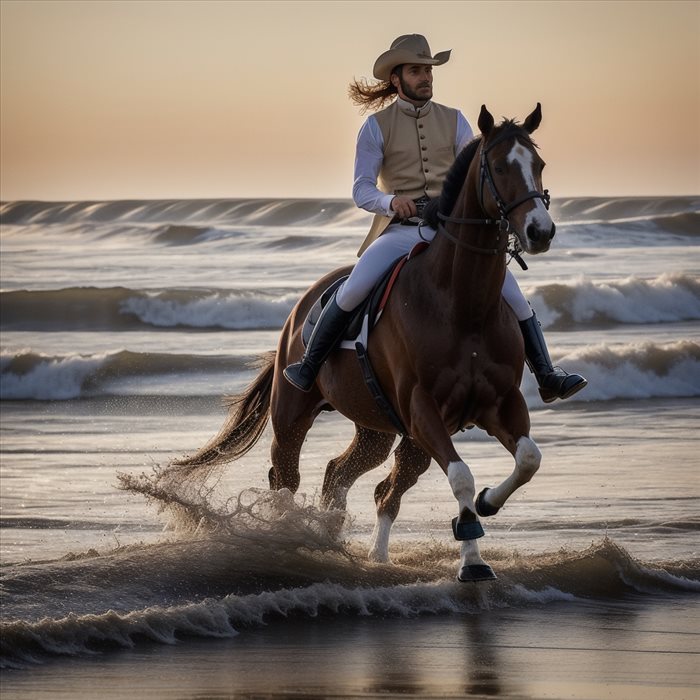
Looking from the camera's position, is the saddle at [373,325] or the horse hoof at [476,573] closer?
the horse hoof at [476,573]

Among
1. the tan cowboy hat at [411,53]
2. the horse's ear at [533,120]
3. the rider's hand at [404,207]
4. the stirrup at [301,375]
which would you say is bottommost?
the stirrup at [301,375]

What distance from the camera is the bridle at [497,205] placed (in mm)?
6633

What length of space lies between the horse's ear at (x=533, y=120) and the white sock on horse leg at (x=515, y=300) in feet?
2.69

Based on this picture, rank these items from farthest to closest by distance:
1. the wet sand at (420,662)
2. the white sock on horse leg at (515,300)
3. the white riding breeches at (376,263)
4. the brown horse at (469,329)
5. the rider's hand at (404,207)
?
the white riding breeches at (376,263), the rider's hand at (404,207), the white sock on horse leg at (515,300), the brown horse at (469,329), the wet sand at (420,662)

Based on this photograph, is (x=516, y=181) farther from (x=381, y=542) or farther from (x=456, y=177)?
(x=381, y=542)

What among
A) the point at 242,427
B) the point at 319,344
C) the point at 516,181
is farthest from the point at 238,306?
the point at 516,181

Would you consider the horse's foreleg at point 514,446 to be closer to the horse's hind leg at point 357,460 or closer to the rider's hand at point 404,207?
the rider's hand at point 404,207

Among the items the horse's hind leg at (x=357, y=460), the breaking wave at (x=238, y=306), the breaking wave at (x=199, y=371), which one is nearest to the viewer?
the horse's hind leg at (x=357, y=460)

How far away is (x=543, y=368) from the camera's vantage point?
7.69 m

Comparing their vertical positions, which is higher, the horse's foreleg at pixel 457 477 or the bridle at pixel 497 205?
the bridle at pixel 497 205

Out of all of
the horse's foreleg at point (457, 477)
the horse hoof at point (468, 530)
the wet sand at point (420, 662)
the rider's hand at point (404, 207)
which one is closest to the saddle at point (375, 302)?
the rider's hand at point (404, 207)

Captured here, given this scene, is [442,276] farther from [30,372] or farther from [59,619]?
[30,372]

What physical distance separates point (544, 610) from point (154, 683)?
7.18 ft

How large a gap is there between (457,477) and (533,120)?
1.63 metres
